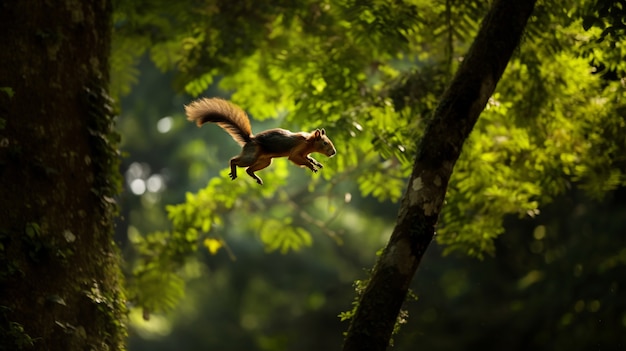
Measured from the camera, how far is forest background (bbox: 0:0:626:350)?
19.5 feet

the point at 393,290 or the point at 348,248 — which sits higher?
the point at 348,248

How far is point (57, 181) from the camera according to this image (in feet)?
15.1

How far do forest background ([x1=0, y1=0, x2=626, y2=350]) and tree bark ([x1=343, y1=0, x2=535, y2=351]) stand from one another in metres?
0.51

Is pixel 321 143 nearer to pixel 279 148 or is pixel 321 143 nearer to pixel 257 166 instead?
pixel 279 148

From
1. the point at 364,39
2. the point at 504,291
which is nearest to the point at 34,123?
the point at 364,39

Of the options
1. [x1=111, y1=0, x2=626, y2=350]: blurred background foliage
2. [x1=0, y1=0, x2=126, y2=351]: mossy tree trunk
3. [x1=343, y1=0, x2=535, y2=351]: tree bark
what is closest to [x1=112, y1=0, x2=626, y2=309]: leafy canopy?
[x1=111, y1=0, x2=626, y2=350]: blurred background foliage

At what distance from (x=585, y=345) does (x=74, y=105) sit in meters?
6.16

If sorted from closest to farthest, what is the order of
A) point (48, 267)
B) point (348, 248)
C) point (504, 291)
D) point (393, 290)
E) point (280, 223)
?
point (393, 290), point (48, 267), point (280, 223), point (504, 291), point (348, 248)

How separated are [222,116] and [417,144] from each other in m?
1.96

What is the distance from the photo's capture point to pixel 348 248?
48.2 ft

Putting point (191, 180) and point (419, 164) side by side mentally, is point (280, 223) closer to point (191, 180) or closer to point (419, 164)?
point (419, 164)

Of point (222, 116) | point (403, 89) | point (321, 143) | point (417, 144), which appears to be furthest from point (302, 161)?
point (403, 89)

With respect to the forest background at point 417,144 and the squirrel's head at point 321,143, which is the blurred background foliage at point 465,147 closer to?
the forest background at point 417,144

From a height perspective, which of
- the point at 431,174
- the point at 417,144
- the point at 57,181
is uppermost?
the point at 417,144
